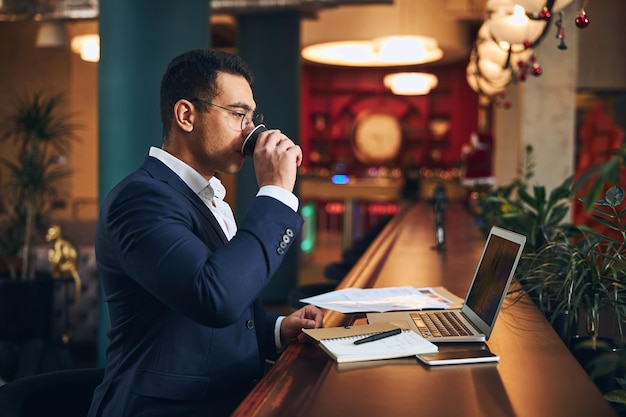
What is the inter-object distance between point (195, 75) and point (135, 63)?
8.00 feet

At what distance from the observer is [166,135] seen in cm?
184

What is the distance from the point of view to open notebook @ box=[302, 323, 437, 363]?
1.55m

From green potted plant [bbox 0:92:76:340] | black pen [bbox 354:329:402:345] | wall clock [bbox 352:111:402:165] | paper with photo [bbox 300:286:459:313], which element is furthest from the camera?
wall clock [bbox 352:111:402:165]

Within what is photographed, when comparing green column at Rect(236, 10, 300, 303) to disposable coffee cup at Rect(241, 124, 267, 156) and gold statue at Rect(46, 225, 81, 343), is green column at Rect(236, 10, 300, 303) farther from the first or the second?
disposable coffee cup at Rect(241, 124, 267, 156)

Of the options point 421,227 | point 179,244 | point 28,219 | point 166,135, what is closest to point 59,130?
point 28,219

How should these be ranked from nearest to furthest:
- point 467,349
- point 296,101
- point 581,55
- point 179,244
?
point 179,244 < point 467,349 < point 296,101 < point 581,55

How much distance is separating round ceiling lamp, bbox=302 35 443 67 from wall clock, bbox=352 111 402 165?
3.00 meters

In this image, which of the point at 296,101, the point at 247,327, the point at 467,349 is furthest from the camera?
the point at 296,101

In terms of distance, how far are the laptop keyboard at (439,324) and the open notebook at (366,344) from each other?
61mm

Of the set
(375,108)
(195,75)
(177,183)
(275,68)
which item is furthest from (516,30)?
(375,108)

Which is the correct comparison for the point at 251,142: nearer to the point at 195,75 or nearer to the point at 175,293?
the point at 195,75

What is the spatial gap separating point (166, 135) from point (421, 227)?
3.54 metres

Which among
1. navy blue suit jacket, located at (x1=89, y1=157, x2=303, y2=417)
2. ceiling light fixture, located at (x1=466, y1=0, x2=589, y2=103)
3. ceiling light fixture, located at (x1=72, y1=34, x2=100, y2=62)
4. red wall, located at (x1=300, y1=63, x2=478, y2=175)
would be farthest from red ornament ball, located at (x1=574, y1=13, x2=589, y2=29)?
red wall, located at (x1=300, y1=63, x2=478, y2=175)

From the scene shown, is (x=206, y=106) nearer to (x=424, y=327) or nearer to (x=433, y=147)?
(x=424, y=327)
